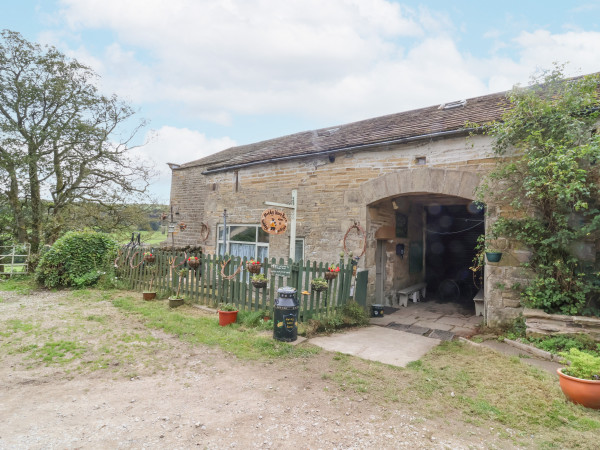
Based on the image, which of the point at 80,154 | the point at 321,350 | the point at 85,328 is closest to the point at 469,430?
the point at 321,350

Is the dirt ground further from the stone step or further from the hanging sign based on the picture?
the hanging sign

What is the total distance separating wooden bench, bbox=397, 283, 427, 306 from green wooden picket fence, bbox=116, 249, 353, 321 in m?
2.60

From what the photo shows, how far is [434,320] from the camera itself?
7.79 meters

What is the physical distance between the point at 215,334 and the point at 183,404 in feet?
8.23

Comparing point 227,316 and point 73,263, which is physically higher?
point 73,263

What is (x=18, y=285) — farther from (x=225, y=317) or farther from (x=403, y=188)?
(x=403, y=188)

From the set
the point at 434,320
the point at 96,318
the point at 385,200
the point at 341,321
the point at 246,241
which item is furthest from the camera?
the point at 246,241

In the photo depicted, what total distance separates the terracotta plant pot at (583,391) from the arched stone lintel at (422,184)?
3847 millimetres

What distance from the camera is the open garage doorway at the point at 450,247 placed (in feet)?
39.7

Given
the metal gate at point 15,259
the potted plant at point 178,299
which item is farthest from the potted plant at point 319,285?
the metal gate at point 15,259

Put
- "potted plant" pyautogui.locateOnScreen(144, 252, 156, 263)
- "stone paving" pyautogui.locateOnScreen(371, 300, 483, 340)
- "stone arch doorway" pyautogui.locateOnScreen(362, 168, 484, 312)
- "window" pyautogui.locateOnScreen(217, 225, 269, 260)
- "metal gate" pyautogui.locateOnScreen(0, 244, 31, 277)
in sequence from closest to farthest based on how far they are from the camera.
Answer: "stone paving" pyautogui.locateOnScreen(371, 300, 483, 340) → "stone arch doorway" pyautogui.locateOnScreen(362, 168, 484, 312) → "potted plant" pyautogui.locateOnScreen(144, 252, 156, 263) → "window" pyautogui.locateOnScreen(217, 225, 269, 260) → "metal gate" pyautogui.locateOnScreen(0, 244, 31, 277)

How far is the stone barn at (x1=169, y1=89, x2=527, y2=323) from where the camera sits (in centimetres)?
679

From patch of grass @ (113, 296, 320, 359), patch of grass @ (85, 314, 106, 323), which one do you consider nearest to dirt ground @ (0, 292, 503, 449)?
patch of grass @ (113, 296, 320, 359)

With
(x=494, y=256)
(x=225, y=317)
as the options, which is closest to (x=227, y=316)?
(x=225, y=317)
